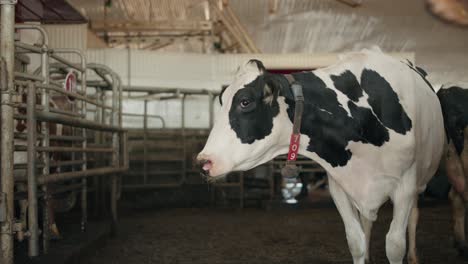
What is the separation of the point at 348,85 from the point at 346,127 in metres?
0.24

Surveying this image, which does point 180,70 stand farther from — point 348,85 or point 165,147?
point 348,85

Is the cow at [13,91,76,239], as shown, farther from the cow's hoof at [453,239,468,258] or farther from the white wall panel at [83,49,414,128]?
the cow's hoof at [453,239,468,258]

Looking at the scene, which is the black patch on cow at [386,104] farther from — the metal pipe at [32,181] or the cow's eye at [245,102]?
the metal pipe at [32,181]

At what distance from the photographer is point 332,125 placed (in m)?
2.54

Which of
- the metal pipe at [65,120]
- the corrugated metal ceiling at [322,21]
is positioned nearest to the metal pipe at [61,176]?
the metal pipe at [65,120]

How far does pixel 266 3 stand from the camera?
378 inches

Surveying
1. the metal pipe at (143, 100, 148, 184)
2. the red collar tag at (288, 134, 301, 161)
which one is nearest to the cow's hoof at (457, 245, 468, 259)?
the red collar tag at (288, 134, 301, 161)

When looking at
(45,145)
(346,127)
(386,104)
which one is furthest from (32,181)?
(386,104)

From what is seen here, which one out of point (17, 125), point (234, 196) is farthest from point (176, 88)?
point (17, 125)

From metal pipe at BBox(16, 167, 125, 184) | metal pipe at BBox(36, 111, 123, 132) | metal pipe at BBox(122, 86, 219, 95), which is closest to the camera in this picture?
metal pipe at BBox(16, 167, 125, 184)

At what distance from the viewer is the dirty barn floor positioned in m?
4.16

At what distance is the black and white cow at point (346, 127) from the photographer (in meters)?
2.37

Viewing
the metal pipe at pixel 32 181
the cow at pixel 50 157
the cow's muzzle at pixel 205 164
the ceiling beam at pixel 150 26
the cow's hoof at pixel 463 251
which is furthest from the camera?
the ceiling beam at pixel 150 26

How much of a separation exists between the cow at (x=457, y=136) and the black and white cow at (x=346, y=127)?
1084 millimetres
